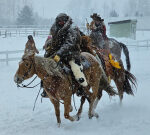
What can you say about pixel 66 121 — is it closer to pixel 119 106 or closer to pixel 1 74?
pixel 119 106

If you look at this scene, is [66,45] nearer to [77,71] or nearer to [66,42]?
[66,42]

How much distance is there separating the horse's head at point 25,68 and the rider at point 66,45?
1.69 ft

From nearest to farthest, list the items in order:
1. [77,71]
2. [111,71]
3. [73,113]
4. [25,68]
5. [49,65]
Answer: [25,68] < [49,65] < [77,71] < [73,113] < [111,71]

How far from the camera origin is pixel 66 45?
16.6ft

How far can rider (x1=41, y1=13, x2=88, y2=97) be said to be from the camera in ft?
16.6

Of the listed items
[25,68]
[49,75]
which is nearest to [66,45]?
[49,75]

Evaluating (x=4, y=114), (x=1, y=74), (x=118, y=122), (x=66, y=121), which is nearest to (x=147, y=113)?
(x=118, y=122)

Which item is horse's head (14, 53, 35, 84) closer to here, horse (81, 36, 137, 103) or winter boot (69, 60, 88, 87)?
winter boot (69, 60, 88, 87)

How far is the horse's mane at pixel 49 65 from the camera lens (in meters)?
4.94

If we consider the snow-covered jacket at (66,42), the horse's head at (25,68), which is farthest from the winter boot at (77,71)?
the horse's head at (25,68)

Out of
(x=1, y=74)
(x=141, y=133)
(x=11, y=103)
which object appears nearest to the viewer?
(x=141, y=133)

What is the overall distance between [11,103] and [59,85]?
3.17 meters

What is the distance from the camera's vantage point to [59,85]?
508 centimetres

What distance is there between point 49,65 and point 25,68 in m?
0.51
